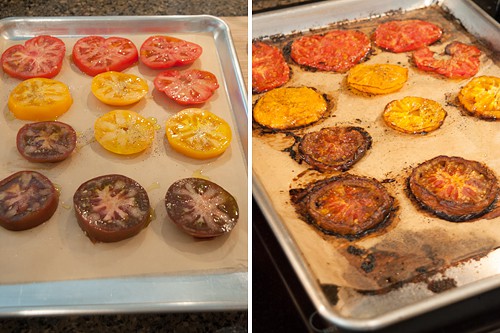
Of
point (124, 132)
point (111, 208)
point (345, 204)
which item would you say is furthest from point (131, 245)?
point (345, 204)

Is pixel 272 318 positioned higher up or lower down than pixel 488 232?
higher up

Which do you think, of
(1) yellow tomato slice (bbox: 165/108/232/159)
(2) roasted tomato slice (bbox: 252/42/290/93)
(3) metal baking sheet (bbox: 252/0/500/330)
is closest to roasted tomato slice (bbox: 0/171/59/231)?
(1) yellow tomato slice (bbox: 165/108/232/159)

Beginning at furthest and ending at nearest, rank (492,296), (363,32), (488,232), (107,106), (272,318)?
(363,32) < (107,106) < (488,232) < (492,296) < (272,318)

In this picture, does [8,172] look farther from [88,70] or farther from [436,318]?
[436,318]

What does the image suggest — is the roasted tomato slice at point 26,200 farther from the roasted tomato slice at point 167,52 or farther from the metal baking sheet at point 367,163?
the roasted tomato slice at point 167,52

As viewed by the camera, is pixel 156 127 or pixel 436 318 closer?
pixel 436 318

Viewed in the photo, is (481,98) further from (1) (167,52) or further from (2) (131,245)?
(2) (131,245)

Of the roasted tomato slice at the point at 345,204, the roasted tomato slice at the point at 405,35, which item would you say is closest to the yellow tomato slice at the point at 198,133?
the roasted tomato slice at the point at 345,204

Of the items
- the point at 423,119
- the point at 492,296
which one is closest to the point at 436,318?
the point at 492,296

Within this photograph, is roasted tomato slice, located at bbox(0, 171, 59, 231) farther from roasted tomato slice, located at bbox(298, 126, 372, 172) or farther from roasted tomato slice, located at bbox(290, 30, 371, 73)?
roasted tomato slice, located at bbox(290, 30, 371, 73)
